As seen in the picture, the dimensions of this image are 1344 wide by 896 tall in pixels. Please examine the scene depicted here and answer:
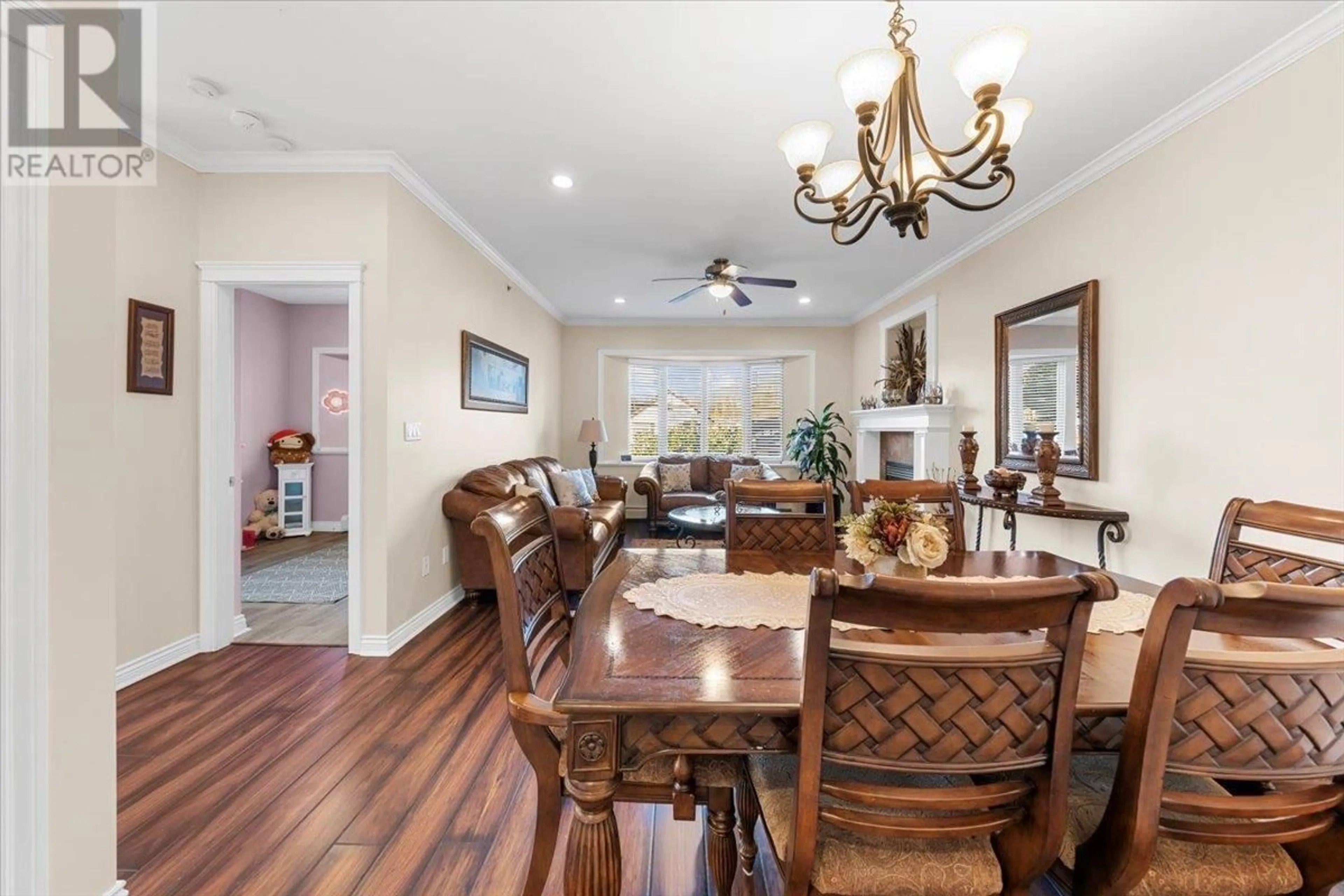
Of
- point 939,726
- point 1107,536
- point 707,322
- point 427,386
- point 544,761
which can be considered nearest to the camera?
point 939,726

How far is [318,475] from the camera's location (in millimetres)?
5988

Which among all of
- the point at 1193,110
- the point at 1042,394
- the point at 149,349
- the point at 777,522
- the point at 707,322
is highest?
the point at 707,322

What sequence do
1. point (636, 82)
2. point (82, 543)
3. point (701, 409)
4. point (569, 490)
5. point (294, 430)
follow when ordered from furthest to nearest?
1. point (701, 409)
2. point (294, 430)
3. point (569, 490)
4. point (636, 82)
5. point (82, 543)

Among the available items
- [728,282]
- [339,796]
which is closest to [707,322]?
[728,282]

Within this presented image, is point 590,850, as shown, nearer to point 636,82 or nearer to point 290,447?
point 636,82

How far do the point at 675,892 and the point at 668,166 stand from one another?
3.07m

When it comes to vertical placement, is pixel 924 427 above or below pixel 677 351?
below

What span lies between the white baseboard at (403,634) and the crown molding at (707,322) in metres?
4.14

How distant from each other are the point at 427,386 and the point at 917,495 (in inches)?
112

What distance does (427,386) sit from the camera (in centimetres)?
324

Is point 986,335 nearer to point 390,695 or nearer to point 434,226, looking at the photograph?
point 434,226

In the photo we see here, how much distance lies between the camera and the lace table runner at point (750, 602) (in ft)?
4.21

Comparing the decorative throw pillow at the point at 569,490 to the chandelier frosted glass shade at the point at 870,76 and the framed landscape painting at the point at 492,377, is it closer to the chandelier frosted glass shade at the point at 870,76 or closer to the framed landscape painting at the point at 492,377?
the framed landscape painting at the point at 492,377

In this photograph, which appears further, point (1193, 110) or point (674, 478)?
point (674, 478)
